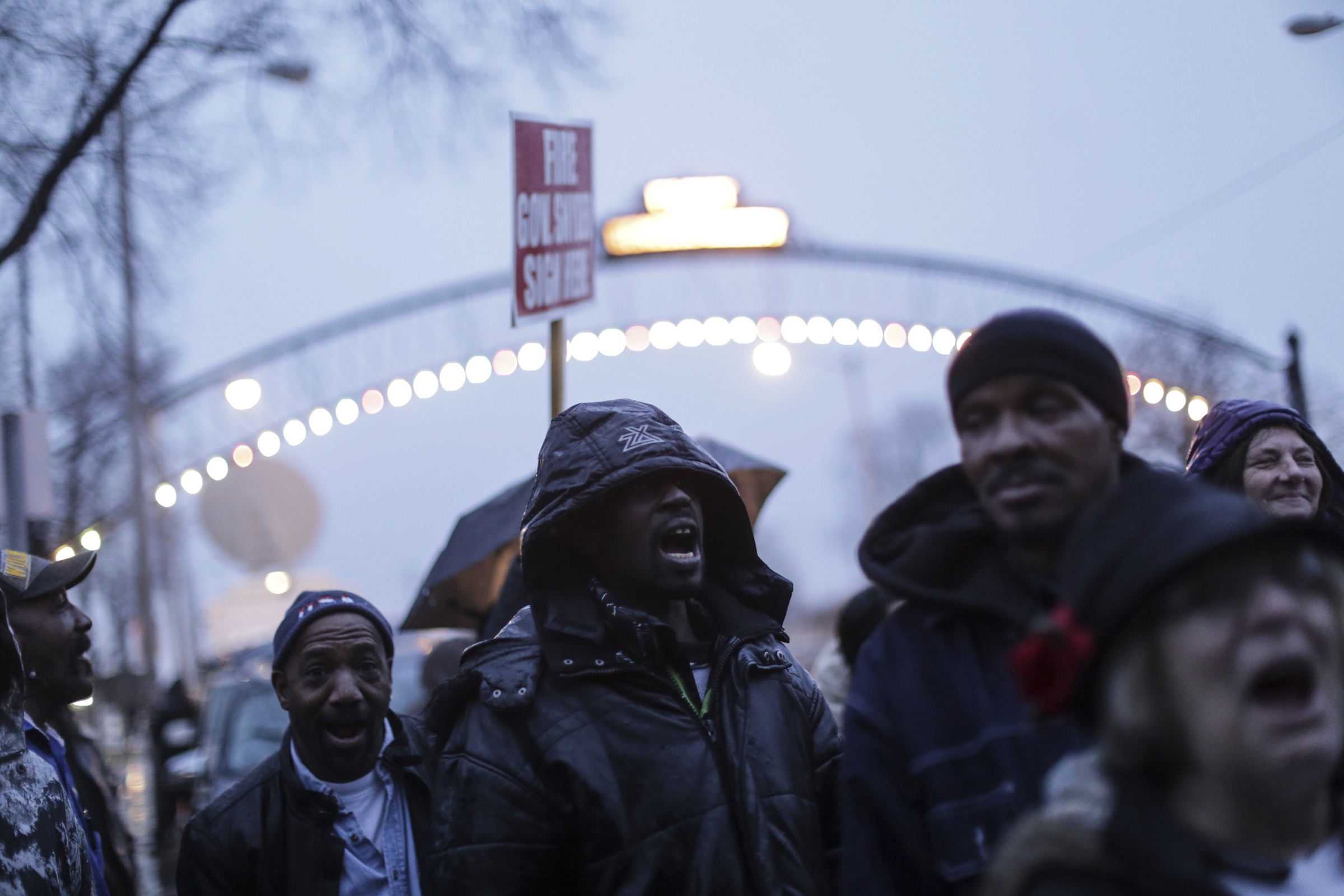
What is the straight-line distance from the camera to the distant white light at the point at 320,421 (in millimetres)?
14133

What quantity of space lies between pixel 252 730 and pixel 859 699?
8224 mm

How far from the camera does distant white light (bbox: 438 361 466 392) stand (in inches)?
550

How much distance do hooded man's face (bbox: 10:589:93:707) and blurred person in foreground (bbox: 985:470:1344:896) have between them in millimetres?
3639

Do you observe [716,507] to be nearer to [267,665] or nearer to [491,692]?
[491,692]

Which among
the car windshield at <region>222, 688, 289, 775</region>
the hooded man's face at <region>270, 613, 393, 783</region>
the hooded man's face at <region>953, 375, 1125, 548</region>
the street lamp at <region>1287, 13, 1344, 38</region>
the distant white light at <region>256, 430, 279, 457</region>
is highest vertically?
the street lamp at <region>1287, 13, 1344, 38</region>

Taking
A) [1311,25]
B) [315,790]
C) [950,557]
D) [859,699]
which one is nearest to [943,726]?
[859,699]

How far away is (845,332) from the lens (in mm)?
16625

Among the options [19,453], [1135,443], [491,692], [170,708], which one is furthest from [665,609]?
[1135,443]

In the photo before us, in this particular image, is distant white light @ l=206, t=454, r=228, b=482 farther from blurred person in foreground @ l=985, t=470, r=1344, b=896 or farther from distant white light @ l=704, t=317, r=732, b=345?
blurred person in foreground @ l=985, t=470, r=1344, b=896

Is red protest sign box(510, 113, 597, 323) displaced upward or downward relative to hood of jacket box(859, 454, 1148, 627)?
upward

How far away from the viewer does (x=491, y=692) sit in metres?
2.94

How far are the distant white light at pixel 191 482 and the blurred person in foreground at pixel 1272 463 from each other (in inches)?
522

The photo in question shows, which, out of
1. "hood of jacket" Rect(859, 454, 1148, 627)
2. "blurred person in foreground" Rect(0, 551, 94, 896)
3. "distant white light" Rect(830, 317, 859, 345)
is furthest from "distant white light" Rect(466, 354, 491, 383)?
"hood of jacket" Rect(859, 454, 1148, 627)

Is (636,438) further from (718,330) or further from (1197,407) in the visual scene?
(1197,407)
